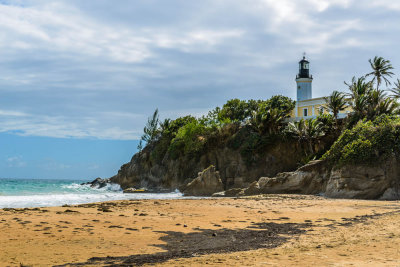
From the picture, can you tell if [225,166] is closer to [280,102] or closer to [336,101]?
[336,101]

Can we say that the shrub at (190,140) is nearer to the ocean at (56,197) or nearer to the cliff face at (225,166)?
the cliff face at (225,166)

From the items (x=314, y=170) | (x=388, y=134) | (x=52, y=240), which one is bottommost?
(x=52, y=240)

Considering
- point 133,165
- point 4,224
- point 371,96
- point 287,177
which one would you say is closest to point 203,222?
point 4,224

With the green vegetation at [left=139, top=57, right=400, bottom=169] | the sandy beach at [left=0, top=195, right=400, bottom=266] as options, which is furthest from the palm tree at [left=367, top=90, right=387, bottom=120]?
the sandy beach at [left=0, top=195, right=400, bottom=266]

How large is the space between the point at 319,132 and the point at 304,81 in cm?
2648

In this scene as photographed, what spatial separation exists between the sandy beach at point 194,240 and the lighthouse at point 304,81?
49.9 m

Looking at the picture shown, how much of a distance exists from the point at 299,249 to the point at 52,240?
5331 millimetres

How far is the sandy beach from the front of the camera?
21.7 feet

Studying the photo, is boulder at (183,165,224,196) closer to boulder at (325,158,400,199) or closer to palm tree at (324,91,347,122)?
boulder at (325,158,400,199)

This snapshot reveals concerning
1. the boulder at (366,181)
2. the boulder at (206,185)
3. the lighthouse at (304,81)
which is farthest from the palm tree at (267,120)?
the lighthouse at (304,81)

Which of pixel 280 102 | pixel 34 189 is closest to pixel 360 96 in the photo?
pixel 280 102

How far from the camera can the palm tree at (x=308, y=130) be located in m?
36.1

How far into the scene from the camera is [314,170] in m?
26.1

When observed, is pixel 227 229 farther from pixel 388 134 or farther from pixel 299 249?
pixel 388 134
